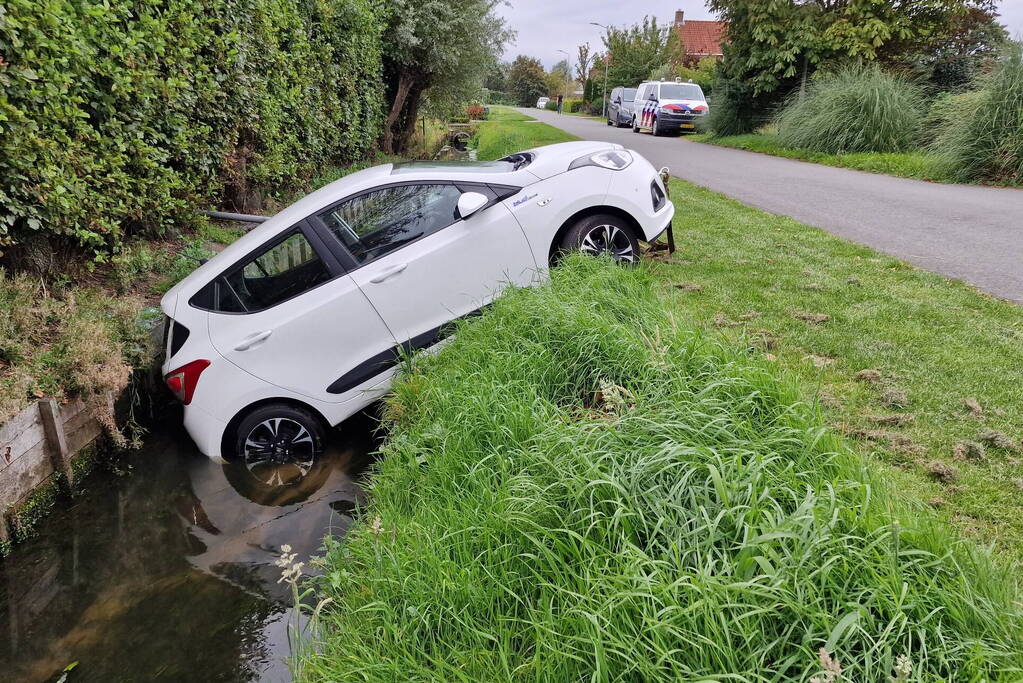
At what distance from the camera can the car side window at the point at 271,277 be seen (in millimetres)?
5082

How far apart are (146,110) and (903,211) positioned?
9.44 meters

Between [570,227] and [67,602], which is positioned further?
[570,227]

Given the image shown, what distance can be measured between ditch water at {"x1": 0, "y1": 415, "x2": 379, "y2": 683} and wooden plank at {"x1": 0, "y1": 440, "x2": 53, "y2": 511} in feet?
0.86

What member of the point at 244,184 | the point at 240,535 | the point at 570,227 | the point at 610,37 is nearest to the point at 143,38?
the point at 244,184

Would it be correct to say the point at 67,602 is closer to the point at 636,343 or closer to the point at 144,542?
the point at 144,542

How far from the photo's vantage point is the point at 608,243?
6.02m

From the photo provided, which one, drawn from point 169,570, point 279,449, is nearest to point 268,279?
point 279,449

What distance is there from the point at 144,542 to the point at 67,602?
598 mm

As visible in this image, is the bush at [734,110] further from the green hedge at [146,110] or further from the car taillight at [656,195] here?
the car taillight at [656,195]

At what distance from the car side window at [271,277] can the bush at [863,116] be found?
49.8 feet

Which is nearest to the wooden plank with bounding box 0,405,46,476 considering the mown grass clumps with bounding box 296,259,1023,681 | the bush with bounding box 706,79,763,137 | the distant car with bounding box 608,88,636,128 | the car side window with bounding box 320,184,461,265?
the mown grass clumps with bounding box 296,259,1023,681

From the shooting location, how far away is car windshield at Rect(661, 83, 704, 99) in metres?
28.7

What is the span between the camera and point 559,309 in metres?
4.68

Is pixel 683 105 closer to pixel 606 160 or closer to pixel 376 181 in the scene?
pixel 606 160
